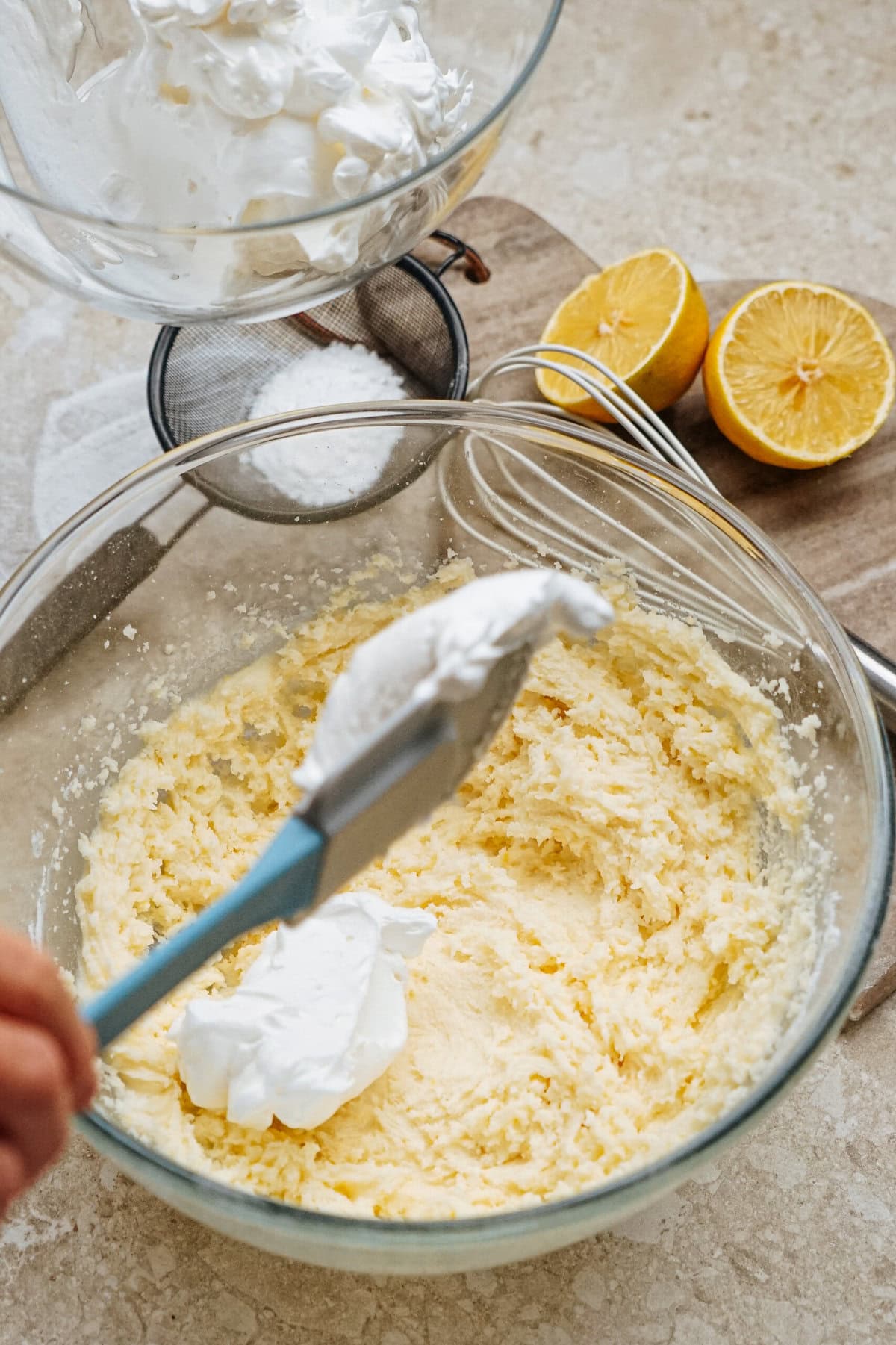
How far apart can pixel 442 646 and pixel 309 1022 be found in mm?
452

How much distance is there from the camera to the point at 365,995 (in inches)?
46.5

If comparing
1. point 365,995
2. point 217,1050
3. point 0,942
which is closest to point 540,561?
point 365,995

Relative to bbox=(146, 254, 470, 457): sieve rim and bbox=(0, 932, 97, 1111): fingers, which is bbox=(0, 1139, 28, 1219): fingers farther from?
bbox=(146, 254, 470, 457): sieve rim

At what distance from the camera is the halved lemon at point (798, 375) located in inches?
62.7

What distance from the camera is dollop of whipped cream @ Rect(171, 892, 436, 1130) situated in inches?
44.4

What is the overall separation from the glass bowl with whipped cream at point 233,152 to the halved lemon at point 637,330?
12.4 inches

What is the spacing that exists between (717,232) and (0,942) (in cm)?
165

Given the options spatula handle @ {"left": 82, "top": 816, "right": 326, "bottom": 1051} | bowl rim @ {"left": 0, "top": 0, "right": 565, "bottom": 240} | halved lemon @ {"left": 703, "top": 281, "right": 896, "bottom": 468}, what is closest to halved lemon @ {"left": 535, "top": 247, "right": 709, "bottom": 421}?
halved lemon @ {"left": 703, "top": 281, "right": 896, "bottom": 468}

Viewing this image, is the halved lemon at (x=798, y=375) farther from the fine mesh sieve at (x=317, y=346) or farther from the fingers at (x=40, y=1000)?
the fingers at (x=40, y=1000)

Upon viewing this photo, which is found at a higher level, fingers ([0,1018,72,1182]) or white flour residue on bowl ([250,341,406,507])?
fingers ([0,1018,72,1182])

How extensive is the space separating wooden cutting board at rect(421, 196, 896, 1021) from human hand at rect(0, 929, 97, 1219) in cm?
91

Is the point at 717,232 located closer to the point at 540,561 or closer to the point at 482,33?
the point at 482,33

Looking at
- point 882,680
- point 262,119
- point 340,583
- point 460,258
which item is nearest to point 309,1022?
point 340,583

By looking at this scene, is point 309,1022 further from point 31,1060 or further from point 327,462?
point 327,462
